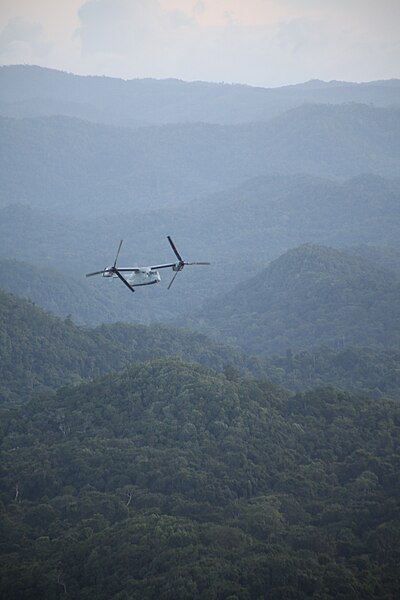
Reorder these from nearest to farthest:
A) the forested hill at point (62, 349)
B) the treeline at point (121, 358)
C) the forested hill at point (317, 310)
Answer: the forested hill at point (62, 349), the treeline at point (121, 358), the forested hill at point (317, 310)

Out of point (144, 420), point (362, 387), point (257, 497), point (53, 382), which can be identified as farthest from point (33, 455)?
point (362, 387)

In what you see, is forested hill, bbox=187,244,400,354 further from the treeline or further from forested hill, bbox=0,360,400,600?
forested hill, bbox=0,360,400,600

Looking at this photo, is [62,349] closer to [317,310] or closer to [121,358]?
[121,358]

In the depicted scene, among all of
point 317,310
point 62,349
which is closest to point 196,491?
point 62,349

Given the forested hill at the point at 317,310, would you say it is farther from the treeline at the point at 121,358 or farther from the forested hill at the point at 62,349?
the forested hill at the point at 62,349

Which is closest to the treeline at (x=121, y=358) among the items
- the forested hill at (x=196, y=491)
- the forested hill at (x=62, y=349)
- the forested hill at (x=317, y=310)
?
the forested hill at (x=62, y=349)

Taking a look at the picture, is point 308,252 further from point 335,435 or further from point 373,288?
point 335,435

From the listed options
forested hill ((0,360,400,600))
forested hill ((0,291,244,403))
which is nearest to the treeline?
forested hill ((0,291,244,403))
